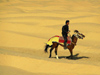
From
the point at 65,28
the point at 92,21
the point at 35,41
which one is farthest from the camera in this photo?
the point at 92,21

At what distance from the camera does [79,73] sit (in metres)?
9.68

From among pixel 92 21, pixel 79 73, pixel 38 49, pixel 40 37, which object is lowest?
pixel 79 73

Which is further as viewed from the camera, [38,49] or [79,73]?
[38,49]

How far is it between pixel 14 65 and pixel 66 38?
376 centimetres

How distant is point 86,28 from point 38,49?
283 inches

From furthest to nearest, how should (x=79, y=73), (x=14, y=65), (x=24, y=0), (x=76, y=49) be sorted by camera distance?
(x=24, y=0) → (x=76, y=49) → (x=14, y=65) → (x=79, y=73)

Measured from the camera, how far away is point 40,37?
19250 millimetres

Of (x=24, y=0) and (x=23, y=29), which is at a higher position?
(x=24, y=0)

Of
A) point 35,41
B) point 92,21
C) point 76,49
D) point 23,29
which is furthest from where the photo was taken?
point 92,21

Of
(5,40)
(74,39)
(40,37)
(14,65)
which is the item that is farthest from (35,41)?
(14,65)

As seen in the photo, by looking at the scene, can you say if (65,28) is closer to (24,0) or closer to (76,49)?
(76,49)

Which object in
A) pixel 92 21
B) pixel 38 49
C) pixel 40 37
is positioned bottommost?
pixel 38 49

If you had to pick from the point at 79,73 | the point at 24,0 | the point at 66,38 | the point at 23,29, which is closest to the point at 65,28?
the point at 66,38

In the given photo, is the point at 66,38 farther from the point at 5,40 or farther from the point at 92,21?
the point at 92,21
